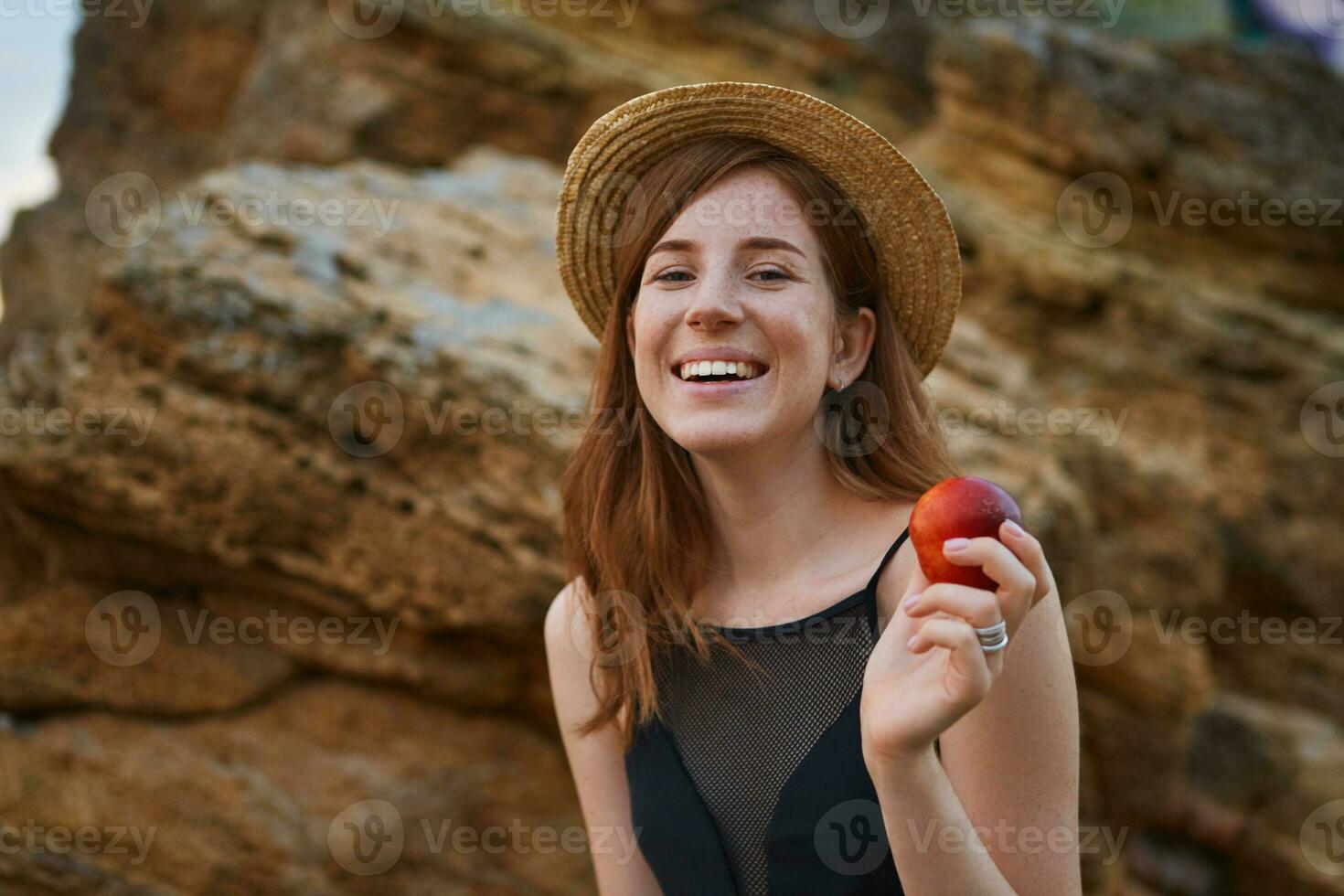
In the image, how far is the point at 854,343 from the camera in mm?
2662

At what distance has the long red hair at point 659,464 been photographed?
257 cm

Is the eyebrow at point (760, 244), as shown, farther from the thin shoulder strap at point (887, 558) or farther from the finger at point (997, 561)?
the finger at point (997, 561)

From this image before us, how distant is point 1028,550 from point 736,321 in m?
0.86

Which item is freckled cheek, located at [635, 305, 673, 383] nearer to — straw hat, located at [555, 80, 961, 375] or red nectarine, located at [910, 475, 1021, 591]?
straw hat, located at [555, 80, 961, 375]

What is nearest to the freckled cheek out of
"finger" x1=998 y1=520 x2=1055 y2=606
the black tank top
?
the black tank top

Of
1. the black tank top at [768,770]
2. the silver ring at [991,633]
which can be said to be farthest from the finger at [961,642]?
the black tank top at [768,770]

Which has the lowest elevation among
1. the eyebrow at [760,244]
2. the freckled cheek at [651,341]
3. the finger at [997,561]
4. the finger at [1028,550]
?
the finger at [997,561]

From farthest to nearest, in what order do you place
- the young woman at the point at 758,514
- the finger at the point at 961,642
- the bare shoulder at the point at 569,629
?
the bare shoulder at the point at 569,629 < the young woman at the point at 758,514 < the finger at the point at 961,642

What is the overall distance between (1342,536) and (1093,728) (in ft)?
7.92

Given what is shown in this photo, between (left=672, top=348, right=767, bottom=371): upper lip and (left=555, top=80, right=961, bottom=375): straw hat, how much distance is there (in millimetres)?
502

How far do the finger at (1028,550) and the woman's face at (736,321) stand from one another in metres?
0.72

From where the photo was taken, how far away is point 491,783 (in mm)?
4227

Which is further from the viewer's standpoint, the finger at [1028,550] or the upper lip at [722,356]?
the upper lip at [722,356]

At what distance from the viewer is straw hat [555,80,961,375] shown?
255cm
